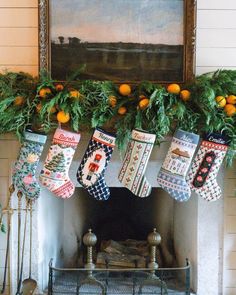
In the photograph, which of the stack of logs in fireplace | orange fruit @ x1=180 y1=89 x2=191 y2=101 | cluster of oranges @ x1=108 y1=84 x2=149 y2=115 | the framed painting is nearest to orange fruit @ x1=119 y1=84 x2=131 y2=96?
cluster of oranges @ x1=108 y1=84 x2=149 y2=115

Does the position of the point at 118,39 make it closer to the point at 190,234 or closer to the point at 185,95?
the point at 185,95

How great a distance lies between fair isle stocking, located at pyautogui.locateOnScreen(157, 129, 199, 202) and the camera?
1.77 m

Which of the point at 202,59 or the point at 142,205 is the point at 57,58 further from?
the point at 142,205

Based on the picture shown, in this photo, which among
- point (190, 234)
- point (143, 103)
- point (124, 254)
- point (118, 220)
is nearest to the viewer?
point (143, 103)

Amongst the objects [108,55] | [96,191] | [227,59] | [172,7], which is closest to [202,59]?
[227,59]

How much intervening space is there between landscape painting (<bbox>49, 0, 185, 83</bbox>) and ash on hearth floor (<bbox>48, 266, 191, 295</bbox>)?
94 cm

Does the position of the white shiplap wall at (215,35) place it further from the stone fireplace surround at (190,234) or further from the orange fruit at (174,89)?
the stone fireplace surround at (190,234)

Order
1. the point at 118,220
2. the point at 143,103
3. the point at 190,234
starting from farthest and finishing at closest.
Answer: the point at 118,220 < the point at 190,234 < the point at 143,103

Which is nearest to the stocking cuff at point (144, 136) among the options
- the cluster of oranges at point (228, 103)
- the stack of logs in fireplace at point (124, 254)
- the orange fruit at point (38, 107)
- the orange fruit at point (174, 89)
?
the orange fruit at point (174, 89)

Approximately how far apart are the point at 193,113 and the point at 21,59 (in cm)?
83

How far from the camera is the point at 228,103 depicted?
1.78m

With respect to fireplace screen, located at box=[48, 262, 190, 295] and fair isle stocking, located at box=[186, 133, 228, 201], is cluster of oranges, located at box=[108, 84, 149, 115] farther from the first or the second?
fireplace screen, located at box=[48, 262, 190, 295]

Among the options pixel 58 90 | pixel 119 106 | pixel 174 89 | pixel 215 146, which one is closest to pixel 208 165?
pixel 215 146

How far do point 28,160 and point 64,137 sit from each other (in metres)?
0.19
